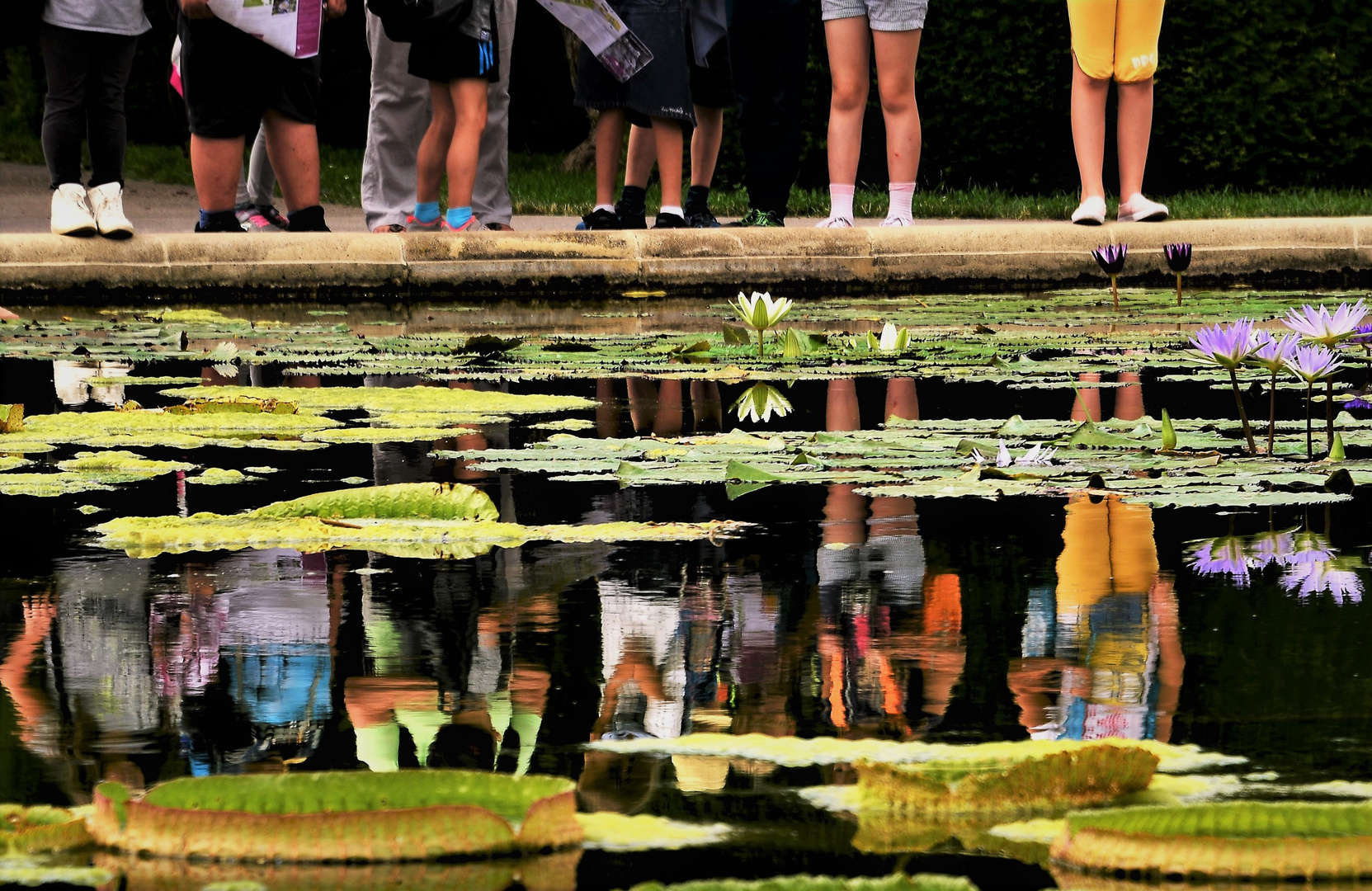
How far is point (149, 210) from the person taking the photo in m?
10.4

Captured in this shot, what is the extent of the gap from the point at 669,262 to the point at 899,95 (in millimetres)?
1052

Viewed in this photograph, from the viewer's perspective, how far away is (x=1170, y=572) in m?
2.02

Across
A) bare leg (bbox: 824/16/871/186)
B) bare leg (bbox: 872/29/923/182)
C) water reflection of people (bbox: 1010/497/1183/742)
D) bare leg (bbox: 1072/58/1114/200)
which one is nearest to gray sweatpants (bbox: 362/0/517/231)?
bare leg (bbox: 824/16/871/186)

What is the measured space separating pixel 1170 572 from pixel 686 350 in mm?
2393

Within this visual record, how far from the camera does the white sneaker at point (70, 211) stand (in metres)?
6.16

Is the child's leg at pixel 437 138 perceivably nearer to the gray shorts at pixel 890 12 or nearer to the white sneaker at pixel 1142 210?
the gray shorts at pixel 890 12

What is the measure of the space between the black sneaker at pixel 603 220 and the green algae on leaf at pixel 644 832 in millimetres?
6086

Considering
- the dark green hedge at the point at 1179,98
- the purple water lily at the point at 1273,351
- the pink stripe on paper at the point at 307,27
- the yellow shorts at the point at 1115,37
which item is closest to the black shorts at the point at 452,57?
the pink stripe on paper at the point at 307,27

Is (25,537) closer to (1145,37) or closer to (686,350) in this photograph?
(686,350)

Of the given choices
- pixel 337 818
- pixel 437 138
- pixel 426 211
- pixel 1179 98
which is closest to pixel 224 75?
pixel 437 138

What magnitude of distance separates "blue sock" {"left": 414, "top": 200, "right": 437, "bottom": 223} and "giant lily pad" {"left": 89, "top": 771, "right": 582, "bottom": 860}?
5974 millimetres

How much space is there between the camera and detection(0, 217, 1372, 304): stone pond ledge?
6.27 meters

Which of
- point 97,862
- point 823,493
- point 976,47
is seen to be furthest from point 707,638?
point 976,47

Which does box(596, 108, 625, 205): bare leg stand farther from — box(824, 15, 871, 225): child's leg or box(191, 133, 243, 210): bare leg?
box(191, 133, 243, 210): bare leg
